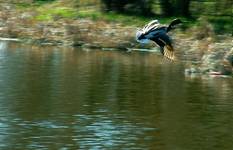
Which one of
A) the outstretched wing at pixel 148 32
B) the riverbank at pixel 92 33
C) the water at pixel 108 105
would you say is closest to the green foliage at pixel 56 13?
the riverbank at pixel 92 33

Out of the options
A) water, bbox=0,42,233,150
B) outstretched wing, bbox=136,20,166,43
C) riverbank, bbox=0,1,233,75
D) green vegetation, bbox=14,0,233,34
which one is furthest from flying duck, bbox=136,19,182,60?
green vegetation, bbox=14,0,233,34

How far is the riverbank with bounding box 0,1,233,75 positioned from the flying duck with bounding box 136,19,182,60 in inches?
802

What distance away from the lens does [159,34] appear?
17781mm

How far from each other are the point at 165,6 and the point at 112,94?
21.9m

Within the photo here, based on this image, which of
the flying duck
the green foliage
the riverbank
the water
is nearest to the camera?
the flying duck

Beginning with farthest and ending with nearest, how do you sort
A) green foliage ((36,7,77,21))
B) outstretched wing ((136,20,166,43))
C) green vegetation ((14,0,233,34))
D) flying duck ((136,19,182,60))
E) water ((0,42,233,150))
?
green foliage ((36,7,77,21)), green vegetation ((14,0,233,34)), water ((0,42,233,150)), flying duck ((136,19,182,60)), outstretched wing ((136,20,166,43))

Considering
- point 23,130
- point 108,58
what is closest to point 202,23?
point 108,58

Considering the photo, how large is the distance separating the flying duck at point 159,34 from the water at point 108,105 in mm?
5166

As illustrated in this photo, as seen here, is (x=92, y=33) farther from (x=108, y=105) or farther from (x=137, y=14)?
(x=108, y=105)

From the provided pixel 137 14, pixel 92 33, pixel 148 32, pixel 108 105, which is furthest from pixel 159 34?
pixel 137 14

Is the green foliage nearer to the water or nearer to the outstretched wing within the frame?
the water

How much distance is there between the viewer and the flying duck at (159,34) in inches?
678

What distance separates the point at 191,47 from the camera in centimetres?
4300

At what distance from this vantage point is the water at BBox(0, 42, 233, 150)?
Result: 23625 millimetres
